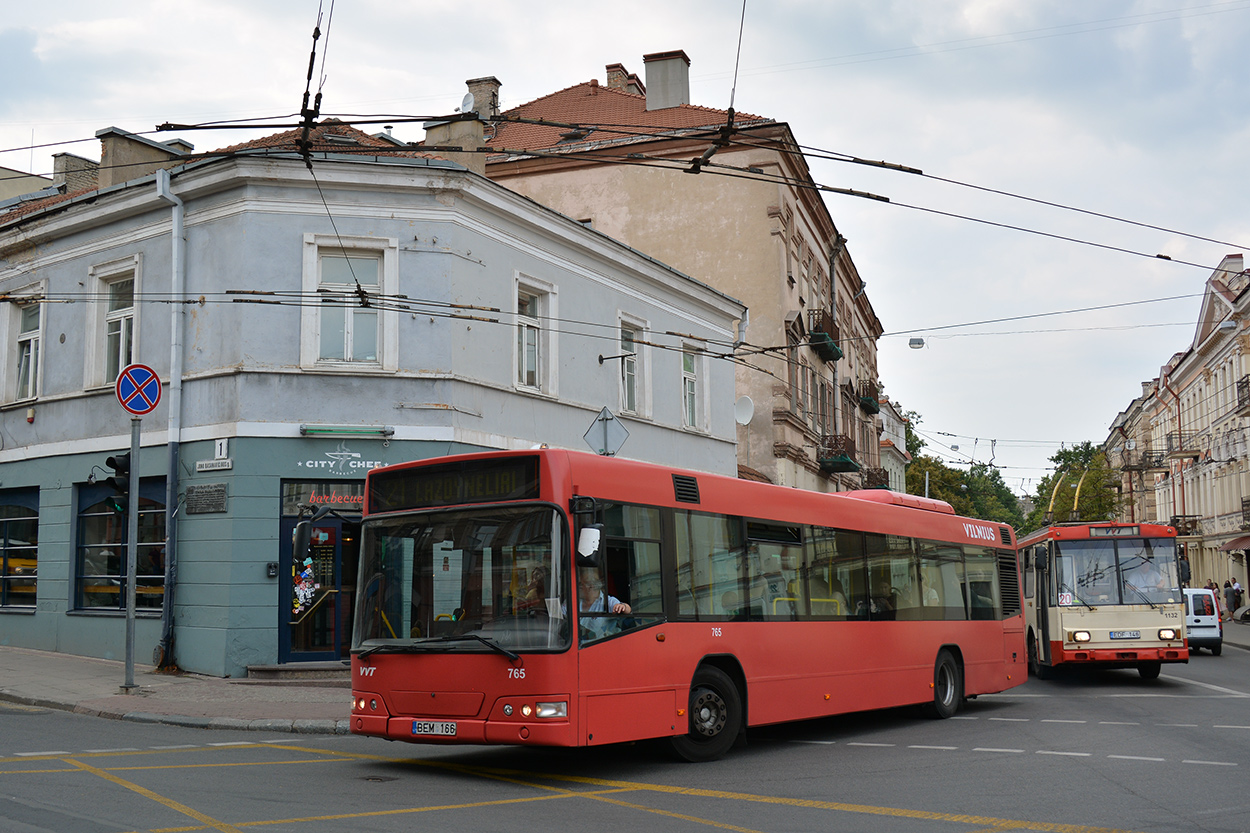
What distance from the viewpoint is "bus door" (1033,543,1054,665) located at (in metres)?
19.9

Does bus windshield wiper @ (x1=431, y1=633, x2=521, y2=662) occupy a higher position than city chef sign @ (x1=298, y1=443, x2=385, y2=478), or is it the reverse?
city chef sign @ (x1=298, y1=443, x2=385, y2=478)

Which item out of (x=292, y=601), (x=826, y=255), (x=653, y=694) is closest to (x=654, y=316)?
(x=292, y=601)

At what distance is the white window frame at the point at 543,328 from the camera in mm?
19891

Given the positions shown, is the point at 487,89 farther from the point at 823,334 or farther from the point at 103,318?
the point at 103,318

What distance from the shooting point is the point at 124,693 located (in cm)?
1475

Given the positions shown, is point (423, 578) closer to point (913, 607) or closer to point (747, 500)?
point (747, 500)

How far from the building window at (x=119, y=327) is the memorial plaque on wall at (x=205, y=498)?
3.00 metres

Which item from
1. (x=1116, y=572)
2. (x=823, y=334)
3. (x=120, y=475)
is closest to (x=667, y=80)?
(x=823, y=334)

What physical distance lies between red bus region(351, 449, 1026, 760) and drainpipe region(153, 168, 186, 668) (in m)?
8.25

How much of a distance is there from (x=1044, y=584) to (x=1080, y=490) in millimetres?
65696

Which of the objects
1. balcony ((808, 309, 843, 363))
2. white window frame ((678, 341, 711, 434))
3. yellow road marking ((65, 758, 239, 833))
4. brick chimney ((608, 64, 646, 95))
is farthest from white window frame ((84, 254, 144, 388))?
brick chimney ((608, 64, 646, 95))

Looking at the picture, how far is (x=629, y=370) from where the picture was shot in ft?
77.4

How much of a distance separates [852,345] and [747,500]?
40026 mm

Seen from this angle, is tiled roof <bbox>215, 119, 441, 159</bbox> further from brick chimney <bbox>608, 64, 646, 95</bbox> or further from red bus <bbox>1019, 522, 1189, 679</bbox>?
brick chimney <bbox>608, 64, 646, 95</bbox>
